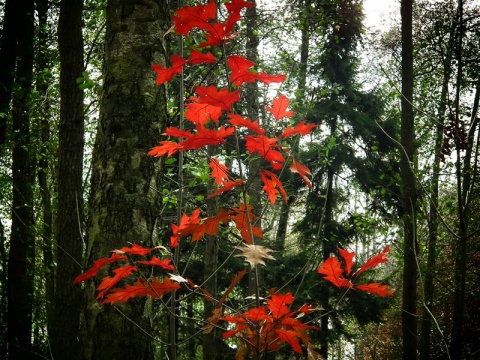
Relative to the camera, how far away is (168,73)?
1465mm

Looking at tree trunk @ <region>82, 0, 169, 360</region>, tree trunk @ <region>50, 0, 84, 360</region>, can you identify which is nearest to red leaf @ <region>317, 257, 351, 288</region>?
tree trunk @ <region>82, 0, 169, 360</region>

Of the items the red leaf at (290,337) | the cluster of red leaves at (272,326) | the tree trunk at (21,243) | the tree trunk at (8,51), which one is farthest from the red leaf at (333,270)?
the tree trunk at (21,243)

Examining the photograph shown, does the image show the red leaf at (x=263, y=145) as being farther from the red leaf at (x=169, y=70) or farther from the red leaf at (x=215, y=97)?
the red leaf at (x=169, y=70)

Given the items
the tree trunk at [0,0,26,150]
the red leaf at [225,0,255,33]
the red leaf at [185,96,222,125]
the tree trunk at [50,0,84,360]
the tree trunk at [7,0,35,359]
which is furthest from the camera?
the tree trunk at [7,0,35,359]

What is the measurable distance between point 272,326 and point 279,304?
8 cm

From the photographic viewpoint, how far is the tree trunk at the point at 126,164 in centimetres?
173

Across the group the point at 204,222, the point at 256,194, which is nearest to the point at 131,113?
the point at 204,222

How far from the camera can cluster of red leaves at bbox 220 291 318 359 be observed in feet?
4.16

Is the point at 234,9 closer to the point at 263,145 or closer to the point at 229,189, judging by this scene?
the point at 263,145

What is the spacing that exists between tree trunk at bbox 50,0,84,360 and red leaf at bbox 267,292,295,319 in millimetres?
3516

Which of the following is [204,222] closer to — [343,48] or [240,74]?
[240,74]

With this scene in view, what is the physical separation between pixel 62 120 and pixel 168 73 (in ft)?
11.1

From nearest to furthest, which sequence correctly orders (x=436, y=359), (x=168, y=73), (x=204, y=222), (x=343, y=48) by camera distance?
(x=204, y=222) → (x=168, y=73) → (x=436, y=359) → (x=343, y=48)

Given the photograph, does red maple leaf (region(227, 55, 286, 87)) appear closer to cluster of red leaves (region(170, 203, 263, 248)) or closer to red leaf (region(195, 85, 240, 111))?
red leaf (region(195, 85, 240, 111))
